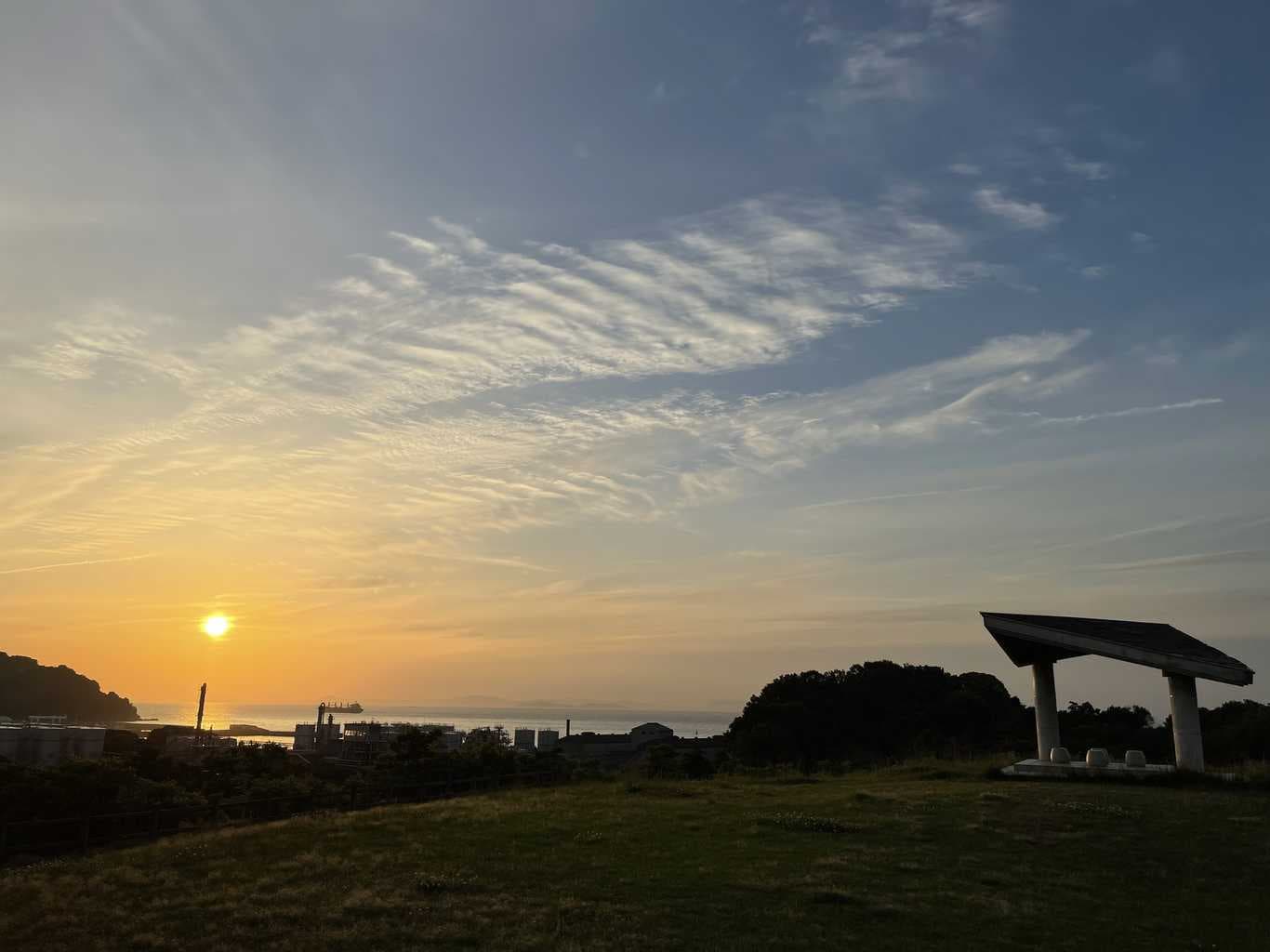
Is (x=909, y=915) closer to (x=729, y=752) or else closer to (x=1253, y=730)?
(x=1253, y=730)

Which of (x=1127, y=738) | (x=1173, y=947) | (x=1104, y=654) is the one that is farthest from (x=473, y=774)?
(x=1127, y=738)

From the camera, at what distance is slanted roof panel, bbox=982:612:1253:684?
2758 centimetres

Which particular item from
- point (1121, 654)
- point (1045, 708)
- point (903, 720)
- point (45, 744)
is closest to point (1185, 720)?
point (1121, 654)

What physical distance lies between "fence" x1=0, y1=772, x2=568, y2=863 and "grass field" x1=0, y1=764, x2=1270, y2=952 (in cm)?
115

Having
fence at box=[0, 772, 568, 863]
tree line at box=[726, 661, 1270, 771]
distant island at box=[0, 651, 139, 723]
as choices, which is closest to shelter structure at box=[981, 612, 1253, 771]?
tree line at box=[726, 661, 1270, 771]

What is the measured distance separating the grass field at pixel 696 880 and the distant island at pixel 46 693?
166m

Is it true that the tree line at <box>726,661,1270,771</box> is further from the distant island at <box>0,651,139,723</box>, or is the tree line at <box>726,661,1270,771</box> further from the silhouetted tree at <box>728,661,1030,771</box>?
the distant island at <box>0,651,139,723</box>

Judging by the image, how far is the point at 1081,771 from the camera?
2919 centimetres

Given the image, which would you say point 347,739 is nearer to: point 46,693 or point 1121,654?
point 1121,654

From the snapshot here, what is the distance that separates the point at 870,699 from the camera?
205 ft

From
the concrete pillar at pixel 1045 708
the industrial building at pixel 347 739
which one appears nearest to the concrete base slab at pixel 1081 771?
the concrete pillar at pixel 1045 708

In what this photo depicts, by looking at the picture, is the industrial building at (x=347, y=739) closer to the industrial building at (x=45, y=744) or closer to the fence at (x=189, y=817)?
the industrial building at (x=45, y=744)

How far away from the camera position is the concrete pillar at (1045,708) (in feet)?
108

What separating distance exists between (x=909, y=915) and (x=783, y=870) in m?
3.24
